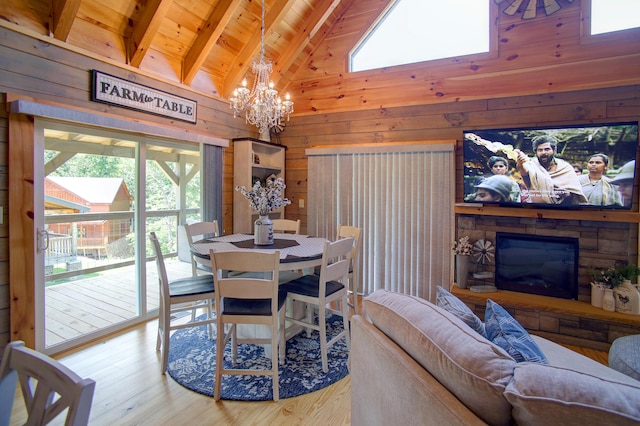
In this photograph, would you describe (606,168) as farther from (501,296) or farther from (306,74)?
(306,74)

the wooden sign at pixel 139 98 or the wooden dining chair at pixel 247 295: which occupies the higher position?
the wooden sign at pixel 139 98

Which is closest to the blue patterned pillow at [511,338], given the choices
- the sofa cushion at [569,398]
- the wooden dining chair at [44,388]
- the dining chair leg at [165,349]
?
the sofa cushion at [569,398]

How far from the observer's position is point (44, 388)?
2.70ft

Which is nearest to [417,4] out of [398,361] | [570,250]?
[570,250]

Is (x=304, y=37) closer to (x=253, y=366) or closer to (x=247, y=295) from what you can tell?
(x=247, y=295)

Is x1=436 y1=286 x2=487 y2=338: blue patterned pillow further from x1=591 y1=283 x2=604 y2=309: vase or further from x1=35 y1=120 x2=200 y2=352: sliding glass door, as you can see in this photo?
x1=35 y1=120 x2=200 y2=352: sliding glass door

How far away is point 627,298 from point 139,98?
483 cm

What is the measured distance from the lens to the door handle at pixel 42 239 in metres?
2.55

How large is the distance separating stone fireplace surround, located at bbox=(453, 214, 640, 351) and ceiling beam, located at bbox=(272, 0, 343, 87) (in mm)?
3249

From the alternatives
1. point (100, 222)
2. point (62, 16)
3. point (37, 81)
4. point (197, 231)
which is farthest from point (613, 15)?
point (100, 222)

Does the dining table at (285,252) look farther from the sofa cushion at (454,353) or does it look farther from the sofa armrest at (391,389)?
the sofa cushion at (454,353)

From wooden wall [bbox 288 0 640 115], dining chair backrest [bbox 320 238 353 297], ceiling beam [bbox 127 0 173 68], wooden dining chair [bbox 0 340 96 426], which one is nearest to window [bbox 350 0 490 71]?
wooden wall [bbox 288 0 640 115]

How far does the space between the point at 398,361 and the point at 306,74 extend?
14.4ft

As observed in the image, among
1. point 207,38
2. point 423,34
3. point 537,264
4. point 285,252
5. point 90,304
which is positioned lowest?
point 90,304
